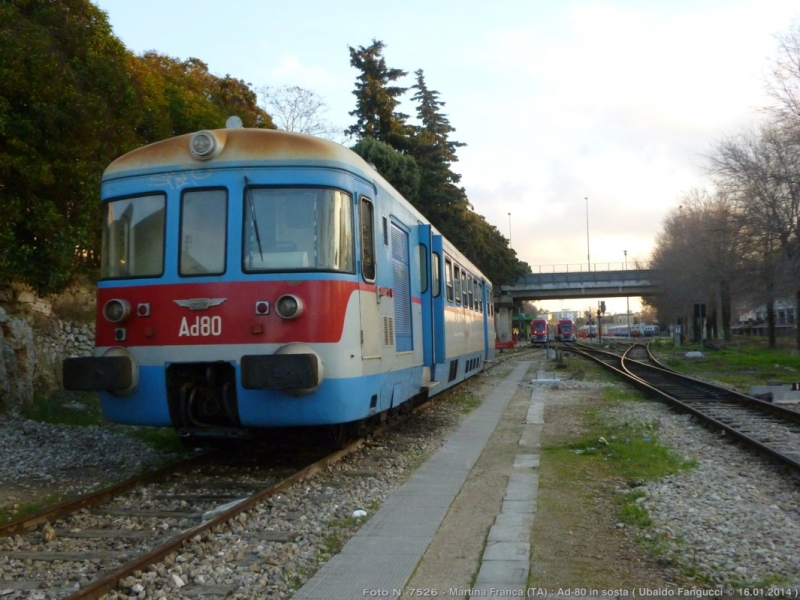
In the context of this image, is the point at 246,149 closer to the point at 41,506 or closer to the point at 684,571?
the point at 41,506

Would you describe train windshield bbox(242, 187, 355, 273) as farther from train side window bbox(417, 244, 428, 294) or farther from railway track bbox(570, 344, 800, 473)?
railway track bbox(570, 344, 800, 473)

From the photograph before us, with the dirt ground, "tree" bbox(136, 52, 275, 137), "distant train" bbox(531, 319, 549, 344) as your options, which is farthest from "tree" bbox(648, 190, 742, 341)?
the dirt ground

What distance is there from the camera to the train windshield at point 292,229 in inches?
303

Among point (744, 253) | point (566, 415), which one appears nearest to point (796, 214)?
point (744, 253)

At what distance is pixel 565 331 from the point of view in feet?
262

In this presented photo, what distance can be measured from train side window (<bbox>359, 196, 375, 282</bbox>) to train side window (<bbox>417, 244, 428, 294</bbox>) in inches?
123

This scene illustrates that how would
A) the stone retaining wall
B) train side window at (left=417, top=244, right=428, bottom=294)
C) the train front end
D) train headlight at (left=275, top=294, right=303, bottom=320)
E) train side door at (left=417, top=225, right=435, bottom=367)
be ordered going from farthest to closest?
the stone retaining wall < train side window at (left=417, top=244, right=428, bottom=294) < train side door at (left=417, top=225, right=435, bottom=367) < the train front end < train headlight at (left=275, top=294, right=303, bottom=320)

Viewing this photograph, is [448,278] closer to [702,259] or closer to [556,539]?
[556,539]

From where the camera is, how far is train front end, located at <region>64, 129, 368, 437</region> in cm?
754

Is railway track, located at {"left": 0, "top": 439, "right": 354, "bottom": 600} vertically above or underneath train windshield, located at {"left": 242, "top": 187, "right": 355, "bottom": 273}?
underneath

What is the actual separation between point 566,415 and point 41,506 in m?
9.28

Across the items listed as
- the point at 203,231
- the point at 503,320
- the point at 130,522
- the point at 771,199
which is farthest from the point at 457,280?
the point at 503,320

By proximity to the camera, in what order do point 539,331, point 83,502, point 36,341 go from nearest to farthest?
point 83,502 < point 36,341 < point 539,331

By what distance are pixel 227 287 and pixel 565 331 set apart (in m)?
74.4
